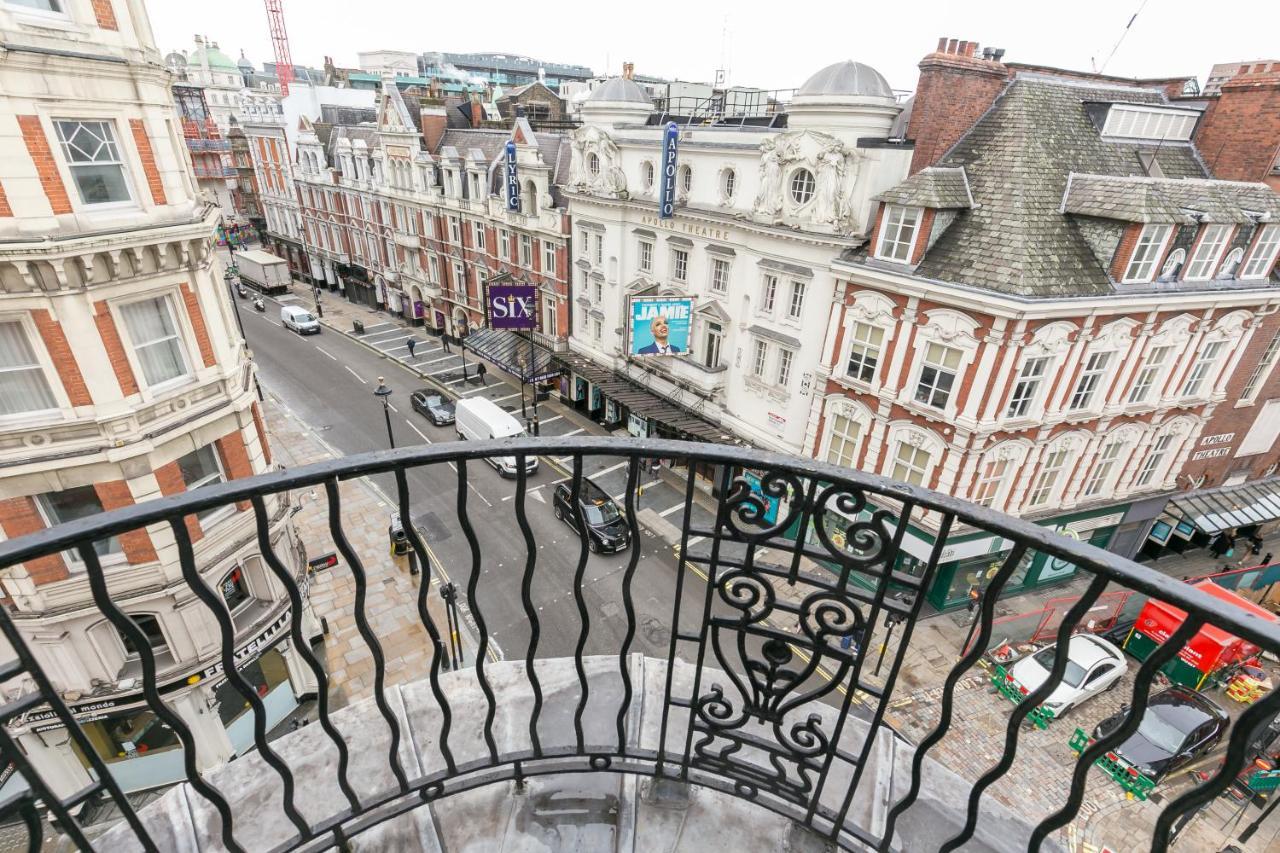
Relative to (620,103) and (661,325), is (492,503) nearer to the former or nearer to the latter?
(661,325)

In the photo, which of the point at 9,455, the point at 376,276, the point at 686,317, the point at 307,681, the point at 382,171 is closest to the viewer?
the point at 9,455

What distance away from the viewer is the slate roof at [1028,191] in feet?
48.0

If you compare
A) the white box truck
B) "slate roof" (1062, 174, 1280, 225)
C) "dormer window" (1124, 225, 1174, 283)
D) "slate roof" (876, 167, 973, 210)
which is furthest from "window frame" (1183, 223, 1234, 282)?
the white box truck

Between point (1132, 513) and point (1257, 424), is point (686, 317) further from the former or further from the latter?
point (1257, 424)

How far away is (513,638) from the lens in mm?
17656

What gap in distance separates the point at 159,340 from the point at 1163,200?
72.3 feet

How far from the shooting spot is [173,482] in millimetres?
11227

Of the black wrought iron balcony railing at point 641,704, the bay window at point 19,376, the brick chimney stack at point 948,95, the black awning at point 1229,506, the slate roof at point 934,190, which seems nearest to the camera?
the black wrought iron balcony railing at point 641,704

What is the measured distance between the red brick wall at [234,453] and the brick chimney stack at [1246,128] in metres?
27.6

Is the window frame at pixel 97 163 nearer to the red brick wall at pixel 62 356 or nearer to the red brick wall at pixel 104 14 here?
the red brick wall at pixel 104 14

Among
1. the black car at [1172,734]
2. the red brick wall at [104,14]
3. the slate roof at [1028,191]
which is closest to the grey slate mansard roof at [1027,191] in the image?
the slate roof at [1028,191]

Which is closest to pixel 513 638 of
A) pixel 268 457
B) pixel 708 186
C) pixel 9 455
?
pixel 268 457

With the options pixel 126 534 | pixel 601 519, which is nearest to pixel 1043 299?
pixel 601 519

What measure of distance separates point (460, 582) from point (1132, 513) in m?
22.3
